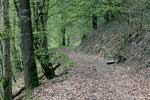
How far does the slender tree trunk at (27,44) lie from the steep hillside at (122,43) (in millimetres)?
5693

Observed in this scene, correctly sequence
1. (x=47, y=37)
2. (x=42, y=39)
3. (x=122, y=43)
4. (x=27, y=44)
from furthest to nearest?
1. (x=122, y=43)
2. (x=47, y=37)
3. (x=42, y=39)
4. (x=27, y=44)

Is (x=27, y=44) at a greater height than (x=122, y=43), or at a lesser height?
greater

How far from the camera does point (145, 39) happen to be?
47.3ft

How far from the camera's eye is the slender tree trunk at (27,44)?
10.5m

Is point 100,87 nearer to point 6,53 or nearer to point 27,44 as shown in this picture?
point 27,44

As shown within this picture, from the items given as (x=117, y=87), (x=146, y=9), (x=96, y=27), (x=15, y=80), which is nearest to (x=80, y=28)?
(x=96, y=27)

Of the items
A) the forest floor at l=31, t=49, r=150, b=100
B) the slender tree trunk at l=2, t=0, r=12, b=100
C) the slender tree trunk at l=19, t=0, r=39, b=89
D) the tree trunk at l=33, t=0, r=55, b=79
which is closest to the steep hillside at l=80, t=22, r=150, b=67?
the forest floor at l=31, t=49, r=150, b=100

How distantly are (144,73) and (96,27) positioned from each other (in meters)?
16.1

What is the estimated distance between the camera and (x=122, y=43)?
679 inches

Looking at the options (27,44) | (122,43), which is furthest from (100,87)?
(122,43)

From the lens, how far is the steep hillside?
1402 cm

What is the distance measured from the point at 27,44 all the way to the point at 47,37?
403 cm

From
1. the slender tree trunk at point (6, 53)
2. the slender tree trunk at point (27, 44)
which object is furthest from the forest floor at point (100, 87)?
the slender tree trunk at point (6, 53)

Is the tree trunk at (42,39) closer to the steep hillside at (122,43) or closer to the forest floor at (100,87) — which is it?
the forest floor at (100,87)
